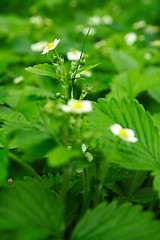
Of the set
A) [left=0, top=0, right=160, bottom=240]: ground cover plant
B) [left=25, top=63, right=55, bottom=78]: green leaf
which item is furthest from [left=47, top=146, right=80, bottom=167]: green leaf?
[left=25, top=63, right=55, bottom=78]: green leaf

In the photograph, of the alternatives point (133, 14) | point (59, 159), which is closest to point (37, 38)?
point (133, 14)

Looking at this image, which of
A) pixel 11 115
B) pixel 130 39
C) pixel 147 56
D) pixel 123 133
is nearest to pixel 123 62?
pixel 147 56

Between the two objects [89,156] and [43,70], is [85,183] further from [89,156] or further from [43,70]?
[43,70]

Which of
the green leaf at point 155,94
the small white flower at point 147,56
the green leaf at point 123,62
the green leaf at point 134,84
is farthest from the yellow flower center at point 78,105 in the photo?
the small white flower at point 147,56

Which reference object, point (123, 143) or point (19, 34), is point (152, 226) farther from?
point (19, 34)

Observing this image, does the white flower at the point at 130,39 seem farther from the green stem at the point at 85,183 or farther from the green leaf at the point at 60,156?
the green leaf at the point at 60,156
